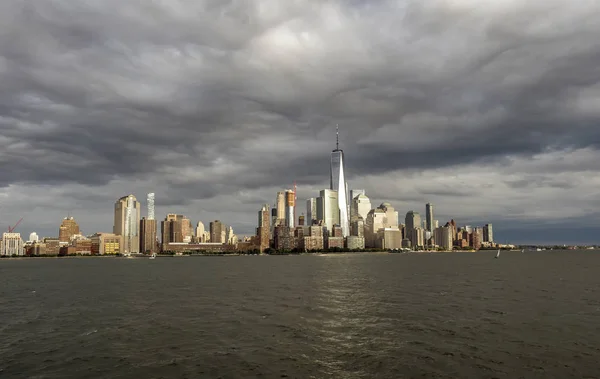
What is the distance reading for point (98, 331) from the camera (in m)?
56.1

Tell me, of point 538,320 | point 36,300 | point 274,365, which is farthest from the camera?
point 36,300

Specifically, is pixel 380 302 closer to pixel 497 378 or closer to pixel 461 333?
pixel 461 333

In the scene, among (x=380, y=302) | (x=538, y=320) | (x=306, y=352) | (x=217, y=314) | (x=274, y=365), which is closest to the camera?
(x=274, y=365)

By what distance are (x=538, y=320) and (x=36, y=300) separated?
9562 cm

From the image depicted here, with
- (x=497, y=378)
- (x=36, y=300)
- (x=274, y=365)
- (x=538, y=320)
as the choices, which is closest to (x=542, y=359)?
(x=497, y=378)

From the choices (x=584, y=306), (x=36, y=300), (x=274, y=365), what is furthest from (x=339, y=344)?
(x=36, y=300)

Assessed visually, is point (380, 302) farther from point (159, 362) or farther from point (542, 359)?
point (159, 362)

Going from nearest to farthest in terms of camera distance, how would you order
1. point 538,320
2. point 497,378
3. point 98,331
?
point 497,378, point 98,331, point 538,320

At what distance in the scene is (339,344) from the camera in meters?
47.1

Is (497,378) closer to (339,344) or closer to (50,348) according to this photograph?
(339,344)

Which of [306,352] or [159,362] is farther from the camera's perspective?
[306,352]

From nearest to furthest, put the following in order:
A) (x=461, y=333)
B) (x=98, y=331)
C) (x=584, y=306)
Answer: (x=461, y=333)
(x=98, y=331)
(x=584, y=306)

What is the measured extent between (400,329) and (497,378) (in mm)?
19805

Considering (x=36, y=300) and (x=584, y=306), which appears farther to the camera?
(x=36, y=300)
